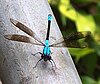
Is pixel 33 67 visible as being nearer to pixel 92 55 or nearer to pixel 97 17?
pixel 92 55

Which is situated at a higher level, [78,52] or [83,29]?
[83,29]

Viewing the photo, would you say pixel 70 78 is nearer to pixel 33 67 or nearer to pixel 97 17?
pixel 33 67

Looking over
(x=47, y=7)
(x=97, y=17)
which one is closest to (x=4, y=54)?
(x=47, y=7)

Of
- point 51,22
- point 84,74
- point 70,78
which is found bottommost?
point 84,74

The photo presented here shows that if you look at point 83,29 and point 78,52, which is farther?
point 83,29

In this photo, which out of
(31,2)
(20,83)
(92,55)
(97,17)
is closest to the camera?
(20,83)

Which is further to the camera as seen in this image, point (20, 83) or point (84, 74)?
point (84, 74)

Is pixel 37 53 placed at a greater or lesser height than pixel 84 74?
greater

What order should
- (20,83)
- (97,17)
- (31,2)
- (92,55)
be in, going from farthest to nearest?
(97,17) → (92,55) → (31,2) → (20,83)
